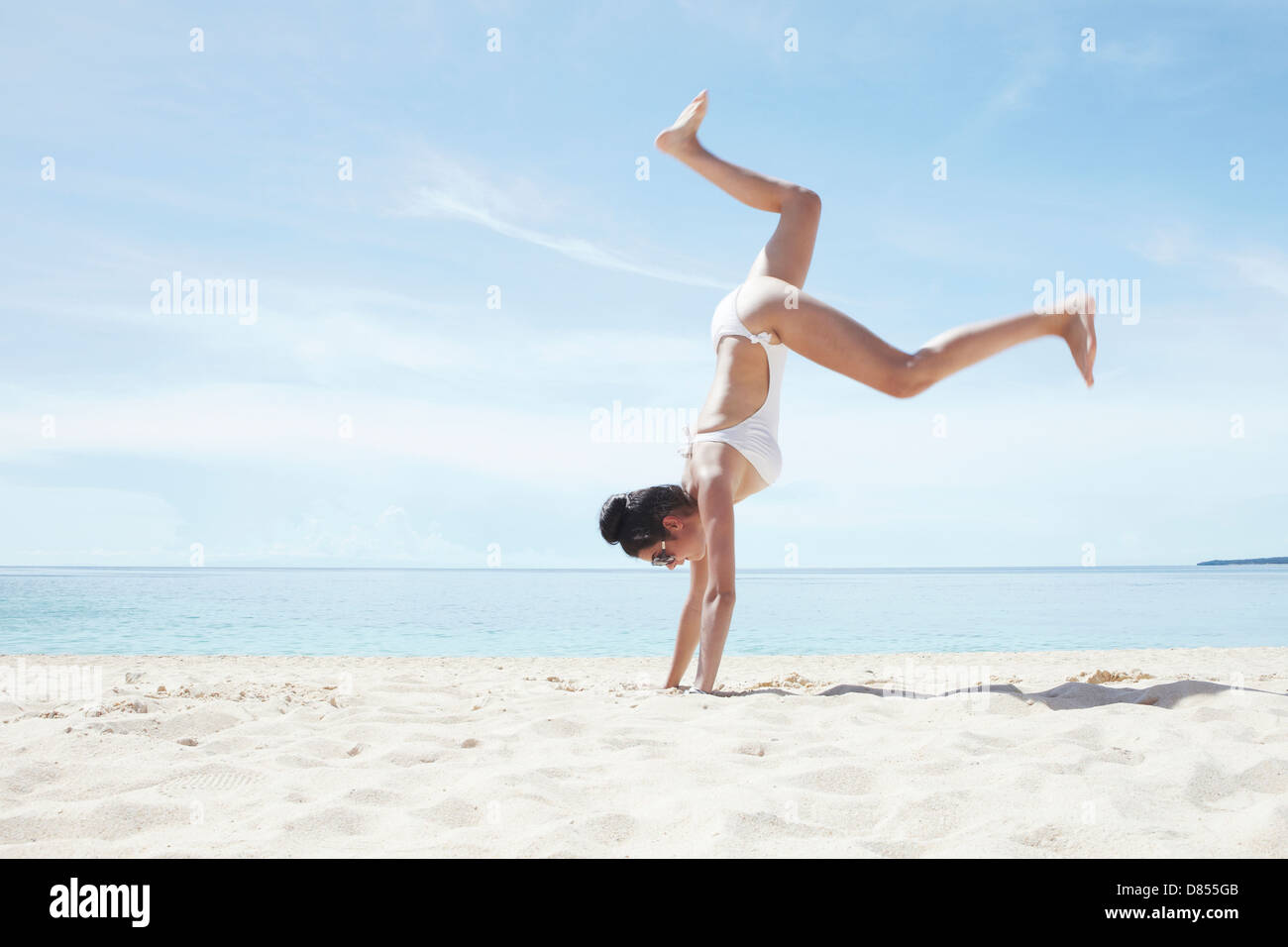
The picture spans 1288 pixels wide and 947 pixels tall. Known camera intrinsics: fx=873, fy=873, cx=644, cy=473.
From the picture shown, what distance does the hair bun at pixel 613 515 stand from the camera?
13.3ft

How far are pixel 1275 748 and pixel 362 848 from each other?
8.41 ft

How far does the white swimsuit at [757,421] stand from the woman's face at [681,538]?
1.21 ft

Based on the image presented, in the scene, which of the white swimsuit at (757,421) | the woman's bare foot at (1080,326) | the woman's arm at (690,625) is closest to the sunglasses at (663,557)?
the woman's arm at (690,625)

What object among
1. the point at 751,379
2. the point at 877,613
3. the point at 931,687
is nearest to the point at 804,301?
the point at 751,379

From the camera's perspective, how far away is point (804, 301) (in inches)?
146

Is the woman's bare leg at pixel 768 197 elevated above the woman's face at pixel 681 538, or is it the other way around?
the woman's bare leg at pixel 768 197

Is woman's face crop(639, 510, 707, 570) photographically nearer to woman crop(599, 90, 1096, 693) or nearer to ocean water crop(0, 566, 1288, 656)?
woman crop(599, 90, 1096, 693)

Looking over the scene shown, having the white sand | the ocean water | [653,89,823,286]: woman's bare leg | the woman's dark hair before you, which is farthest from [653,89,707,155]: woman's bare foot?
the ocean water

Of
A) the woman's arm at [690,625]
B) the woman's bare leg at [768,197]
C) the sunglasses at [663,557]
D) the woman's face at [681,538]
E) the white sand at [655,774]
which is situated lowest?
the white sand at [655,774]

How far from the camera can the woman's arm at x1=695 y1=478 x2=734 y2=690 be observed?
3.82 metres

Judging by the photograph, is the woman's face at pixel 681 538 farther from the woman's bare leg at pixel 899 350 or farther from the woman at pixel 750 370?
the woman's bare leg at pixel 899 350

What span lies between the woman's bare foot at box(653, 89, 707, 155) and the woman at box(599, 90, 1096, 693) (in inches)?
7.4
